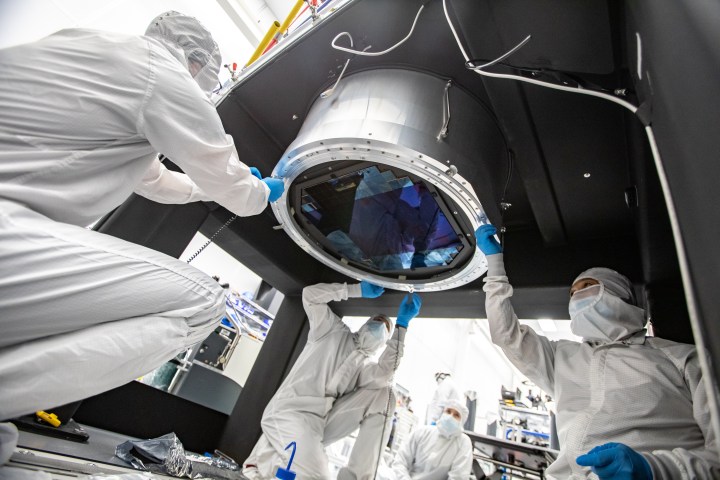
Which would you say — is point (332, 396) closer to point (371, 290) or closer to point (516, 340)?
point (371, 290)

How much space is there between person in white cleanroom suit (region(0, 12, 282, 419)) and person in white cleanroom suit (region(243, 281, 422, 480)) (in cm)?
145

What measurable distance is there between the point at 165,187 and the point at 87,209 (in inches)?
23.3

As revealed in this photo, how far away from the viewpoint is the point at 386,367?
8.66ft

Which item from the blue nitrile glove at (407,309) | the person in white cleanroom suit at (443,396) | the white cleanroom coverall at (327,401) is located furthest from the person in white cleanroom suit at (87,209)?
the person in white cleanroom suit at (443,396)

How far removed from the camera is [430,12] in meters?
1.47

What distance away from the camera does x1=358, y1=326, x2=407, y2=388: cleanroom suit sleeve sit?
260 centimetres

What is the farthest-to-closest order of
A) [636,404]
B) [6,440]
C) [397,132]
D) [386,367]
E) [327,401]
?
1. [386,367]
2. [327,401]
3. [397,132]
4. [636,404]
5. [6,440]

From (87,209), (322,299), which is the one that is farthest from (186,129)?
(322,299)

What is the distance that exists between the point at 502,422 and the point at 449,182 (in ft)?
13.6

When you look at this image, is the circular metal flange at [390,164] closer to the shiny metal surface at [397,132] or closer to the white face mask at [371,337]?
the shiny metal surface at [397,132]

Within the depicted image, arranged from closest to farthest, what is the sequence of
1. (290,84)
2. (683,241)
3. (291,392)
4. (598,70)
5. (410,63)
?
(683,241) < (598,70) < (410,63) < (290,84) < (291,392)

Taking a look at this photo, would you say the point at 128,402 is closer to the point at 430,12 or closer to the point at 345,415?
the point at 345,415

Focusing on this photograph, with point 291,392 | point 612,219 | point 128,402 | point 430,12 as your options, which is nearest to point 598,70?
point 430,12

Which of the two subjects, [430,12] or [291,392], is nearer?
[430,12]
